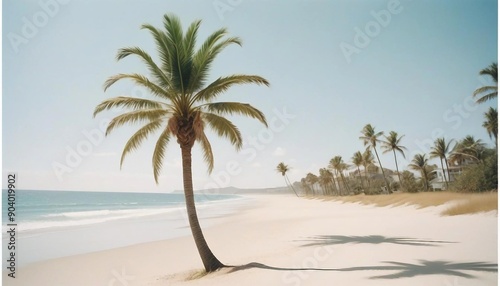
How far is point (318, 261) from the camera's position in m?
8.80

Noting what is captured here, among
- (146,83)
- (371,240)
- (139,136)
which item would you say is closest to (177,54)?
(146,83)

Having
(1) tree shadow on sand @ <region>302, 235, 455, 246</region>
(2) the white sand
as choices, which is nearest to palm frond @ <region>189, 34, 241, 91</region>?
(2) the white sand

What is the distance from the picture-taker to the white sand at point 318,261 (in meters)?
7.15

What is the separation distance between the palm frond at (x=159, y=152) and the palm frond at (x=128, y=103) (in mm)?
1014

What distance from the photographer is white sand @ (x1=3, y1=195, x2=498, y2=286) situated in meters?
7.15

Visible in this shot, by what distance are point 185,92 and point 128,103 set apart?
1.72 m

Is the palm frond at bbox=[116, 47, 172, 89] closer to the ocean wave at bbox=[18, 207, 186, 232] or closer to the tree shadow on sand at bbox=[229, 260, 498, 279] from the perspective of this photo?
the tree shadow on sand at bbox=[229, 260, 498, 279]

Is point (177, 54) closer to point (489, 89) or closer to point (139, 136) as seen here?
point (139, 136)

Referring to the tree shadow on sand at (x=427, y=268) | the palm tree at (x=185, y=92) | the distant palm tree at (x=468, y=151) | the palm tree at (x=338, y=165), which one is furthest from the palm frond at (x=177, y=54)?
the palm tree at (x=338, y=165)

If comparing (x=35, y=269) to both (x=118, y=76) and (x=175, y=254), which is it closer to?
(x=175, y=254)

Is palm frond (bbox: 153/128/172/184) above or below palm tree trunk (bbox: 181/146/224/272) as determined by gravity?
above

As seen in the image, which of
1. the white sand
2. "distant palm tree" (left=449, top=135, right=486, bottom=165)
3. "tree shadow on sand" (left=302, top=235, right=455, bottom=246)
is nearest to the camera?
the white sand

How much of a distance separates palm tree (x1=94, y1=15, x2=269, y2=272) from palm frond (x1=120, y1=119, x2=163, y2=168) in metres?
0.45

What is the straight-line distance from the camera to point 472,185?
74.3 ft
